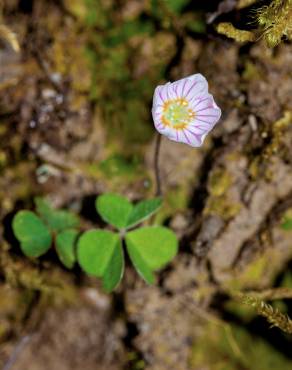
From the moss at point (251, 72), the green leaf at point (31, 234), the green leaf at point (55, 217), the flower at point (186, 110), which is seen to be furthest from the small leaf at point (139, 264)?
the moss at point (251, 72)

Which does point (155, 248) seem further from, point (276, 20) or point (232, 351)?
point (276, 20)

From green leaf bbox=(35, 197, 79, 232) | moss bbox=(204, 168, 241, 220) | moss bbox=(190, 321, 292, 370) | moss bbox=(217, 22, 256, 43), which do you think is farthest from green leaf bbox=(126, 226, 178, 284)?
moss bbox=(217, 22, 256, 43)

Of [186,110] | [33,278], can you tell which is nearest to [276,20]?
[186,110]

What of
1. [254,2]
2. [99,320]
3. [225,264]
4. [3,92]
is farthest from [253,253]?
[3,92]

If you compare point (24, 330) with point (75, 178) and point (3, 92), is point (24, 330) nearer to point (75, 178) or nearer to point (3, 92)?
point (75, 178)

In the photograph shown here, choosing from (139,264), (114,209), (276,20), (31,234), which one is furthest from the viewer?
(31,234)

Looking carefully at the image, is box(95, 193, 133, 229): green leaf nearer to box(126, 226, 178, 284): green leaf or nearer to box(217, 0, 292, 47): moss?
box(126, 226, 178, 284): green leaf
